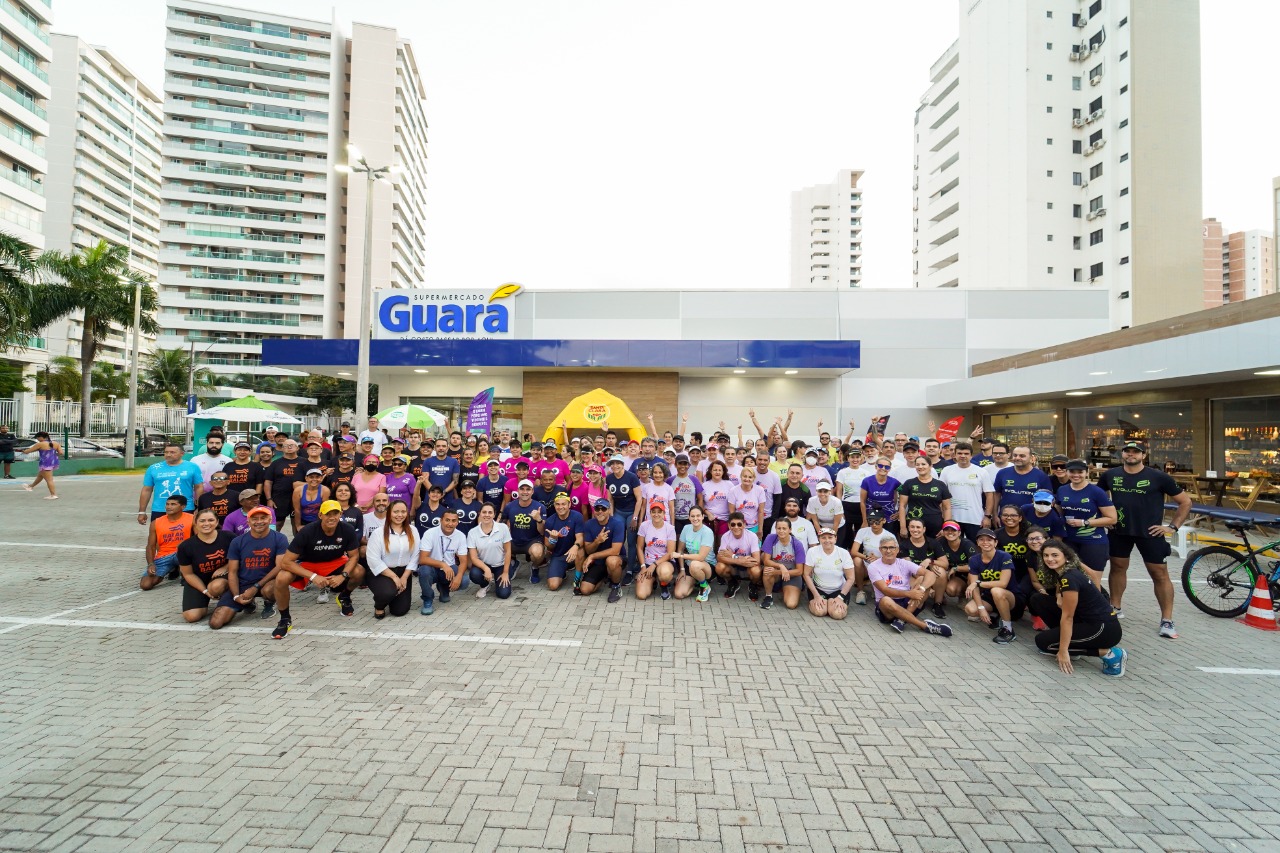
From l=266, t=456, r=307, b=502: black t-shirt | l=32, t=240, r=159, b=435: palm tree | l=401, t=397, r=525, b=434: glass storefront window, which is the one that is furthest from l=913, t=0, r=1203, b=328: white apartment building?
l=32, t=240, r=159, b=435: palm tree

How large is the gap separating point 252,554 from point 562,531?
11.8 feet

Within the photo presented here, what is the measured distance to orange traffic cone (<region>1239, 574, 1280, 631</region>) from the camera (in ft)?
20.5

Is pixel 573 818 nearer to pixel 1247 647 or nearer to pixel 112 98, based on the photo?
pixel 1247 647

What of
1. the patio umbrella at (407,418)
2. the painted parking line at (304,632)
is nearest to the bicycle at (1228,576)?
the painted parking line at (304,632)

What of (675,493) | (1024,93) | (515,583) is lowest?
(515,583)

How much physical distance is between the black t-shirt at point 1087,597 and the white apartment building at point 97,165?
8271 cm

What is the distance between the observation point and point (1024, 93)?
45.5 m

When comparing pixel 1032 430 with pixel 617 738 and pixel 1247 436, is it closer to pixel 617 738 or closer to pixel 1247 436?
pixel 1247 436

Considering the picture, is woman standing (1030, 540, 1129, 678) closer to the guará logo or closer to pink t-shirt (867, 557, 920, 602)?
pink t-shirt (867, 557, 920, 602)

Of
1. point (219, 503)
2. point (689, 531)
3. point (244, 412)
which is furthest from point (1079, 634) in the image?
point (244, 412)

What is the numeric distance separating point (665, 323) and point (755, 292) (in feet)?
12.0

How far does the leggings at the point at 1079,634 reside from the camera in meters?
5.02

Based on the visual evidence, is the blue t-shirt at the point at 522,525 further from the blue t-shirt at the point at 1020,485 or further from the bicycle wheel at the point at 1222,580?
the bicycle wheel at the point at 1222,580

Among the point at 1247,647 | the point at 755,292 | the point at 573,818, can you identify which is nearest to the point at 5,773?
the point at 573,818
